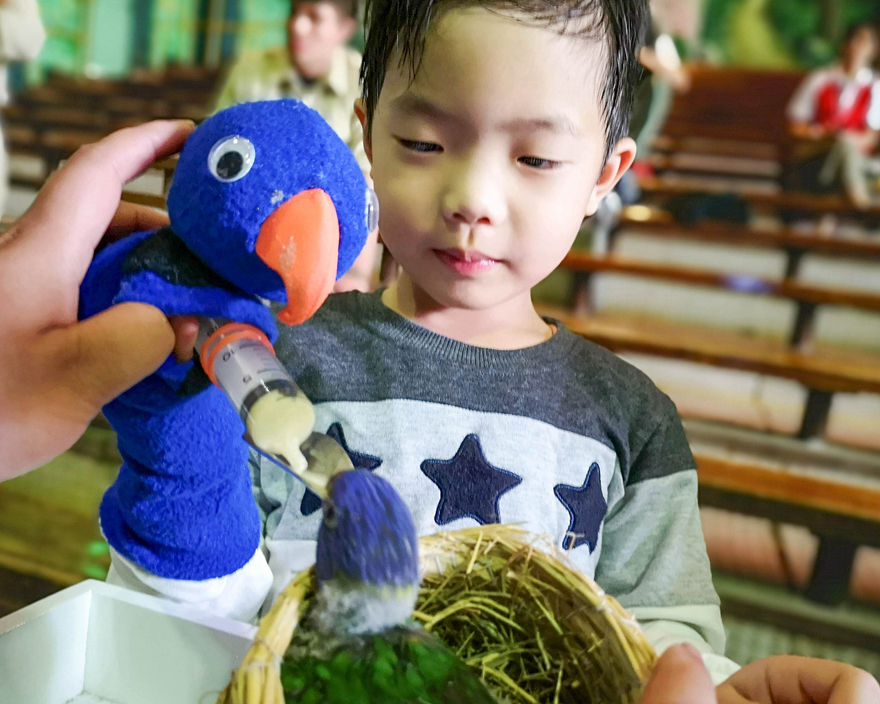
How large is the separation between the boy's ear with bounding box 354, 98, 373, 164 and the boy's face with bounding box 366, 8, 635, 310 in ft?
0.14

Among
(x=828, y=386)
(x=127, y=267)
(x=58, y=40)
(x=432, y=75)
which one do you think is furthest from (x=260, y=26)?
(x=127, y=267)

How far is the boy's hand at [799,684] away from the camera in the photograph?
39cm

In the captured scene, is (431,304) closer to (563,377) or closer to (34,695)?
(563,377)

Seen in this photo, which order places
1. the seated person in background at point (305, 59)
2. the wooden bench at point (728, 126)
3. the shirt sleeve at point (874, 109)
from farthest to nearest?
the wooden bench at point (728, 126)
the shirt sleeve at point (874, 109)
the seated person in background at point (305, 59)

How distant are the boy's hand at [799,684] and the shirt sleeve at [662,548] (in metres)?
0.14

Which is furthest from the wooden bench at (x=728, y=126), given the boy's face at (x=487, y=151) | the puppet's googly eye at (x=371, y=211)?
the puppet's googly eye at (x=371, y=211)

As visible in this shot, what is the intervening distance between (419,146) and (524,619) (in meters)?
0.33

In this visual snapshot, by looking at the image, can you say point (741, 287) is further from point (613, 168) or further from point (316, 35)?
point (613, 168)

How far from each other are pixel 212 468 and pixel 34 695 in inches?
7.1

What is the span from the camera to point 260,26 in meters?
2.54

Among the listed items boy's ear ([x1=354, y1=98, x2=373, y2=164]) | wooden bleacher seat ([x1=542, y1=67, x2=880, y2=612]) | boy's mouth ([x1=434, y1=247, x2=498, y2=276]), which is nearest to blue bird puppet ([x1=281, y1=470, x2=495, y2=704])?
boy's mouth ([x1=434, y1=247, x2=498, y2=276])

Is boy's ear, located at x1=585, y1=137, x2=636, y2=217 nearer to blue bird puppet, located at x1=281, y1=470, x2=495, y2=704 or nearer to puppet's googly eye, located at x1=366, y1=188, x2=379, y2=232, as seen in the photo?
puppet's googly eye, located at x1=366, y1=188, x2=379, y2=232

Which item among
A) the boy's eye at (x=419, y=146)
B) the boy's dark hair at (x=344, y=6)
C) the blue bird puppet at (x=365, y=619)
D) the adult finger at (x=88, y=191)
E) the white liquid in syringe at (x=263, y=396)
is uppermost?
the boy's dark hair at (x=344, y=6)

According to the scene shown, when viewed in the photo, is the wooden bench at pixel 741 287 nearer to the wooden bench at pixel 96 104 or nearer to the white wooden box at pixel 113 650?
the wooden bench at pixel 96 104
